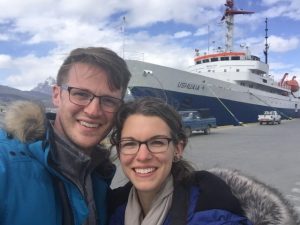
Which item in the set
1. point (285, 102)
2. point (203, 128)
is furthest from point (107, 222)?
point (285, 102)

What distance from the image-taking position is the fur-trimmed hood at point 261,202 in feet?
5.85

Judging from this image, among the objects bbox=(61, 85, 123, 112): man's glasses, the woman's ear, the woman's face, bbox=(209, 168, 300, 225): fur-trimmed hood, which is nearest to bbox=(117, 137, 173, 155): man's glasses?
the woman's face

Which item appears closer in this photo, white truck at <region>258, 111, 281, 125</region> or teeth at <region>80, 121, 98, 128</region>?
teeth at <region>80, 121, 98, 128</region>

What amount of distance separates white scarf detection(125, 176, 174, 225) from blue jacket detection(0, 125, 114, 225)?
34 cm

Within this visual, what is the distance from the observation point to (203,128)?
21703 millimetres

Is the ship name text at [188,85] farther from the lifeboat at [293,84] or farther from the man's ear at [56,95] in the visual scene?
the lifeboat at [293,84]

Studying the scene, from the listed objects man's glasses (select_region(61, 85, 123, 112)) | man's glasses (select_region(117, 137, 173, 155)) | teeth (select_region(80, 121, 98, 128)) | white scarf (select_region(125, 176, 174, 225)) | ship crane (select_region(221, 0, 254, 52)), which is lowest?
white scarf (select_region(125, 176, 174, 225))

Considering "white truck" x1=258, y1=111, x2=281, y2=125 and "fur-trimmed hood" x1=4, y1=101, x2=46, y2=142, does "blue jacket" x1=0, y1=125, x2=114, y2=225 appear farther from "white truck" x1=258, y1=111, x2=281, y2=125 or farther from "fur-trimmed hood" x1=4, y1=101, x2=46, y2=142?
"white truck" x1=258, y1=111, x2=281, y2=125


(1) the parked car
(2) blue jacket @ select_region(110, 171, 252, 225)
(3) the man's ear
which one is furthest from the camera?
(1) the parked car

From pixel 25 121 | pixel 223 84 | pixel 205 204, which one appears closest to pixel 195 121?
pixel 223 84

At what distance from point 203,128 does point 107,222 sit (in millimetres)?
19884

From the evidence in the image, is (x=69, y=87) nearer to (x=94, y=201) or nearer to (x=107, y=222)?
(x=94, y=201)

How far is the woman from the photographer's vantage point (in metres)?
1.81

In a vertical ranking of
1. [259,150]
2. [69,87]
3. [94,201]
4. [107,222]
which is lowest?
[259,150]
